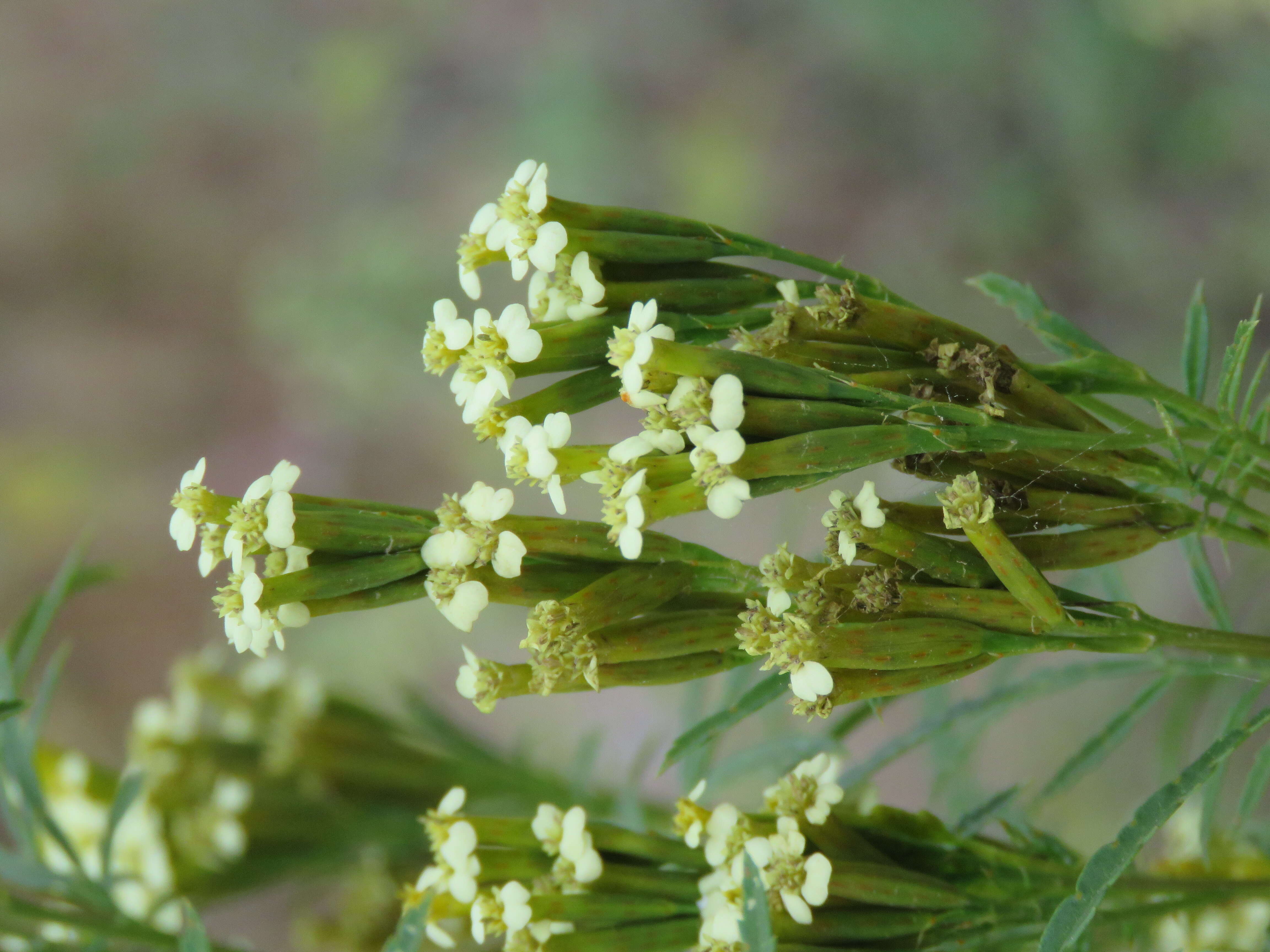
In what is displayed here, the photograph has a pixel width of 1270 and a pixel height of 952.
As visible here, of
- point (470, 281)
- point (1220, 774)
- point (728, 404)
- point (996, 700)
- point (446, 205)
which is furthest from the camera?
point (446, 205)

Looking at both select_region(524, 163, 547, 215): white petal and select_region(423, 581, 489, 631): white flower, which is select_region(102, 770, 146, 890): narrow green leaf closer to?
select_region(423, 581, 489, 631): white flower

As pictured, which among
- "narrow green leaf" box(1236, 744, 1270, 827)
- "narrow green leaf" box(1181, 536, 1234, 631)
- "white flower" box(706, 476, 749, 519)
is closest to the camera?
"white flower" box(706, 476, 749, 519)

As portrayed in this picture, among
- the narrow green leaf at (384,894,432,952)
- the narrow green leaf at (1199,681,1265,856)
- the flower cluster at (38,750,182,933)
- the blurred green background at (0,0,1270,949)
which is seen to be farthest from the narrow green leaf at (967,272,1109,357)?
the blurred green background at (0,0,1270,949)

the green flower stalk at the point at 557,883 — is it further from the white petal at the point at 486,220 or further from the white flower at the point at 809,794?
the white petal at the point at 486,220

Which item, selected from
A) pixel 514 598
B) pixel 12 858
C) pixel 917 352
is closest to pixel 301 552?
pixel 514 598

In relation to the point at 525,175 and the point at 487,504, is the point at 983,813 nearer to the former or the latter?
the point at 487,504

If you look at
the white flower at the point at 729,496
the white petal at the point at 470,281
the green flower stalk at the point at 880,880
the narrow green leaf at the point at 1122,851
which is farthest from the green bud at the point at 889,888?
the white petal at the point at 470,281

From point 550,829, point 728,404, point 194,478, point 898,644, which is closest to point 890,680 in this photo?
point 898,644
